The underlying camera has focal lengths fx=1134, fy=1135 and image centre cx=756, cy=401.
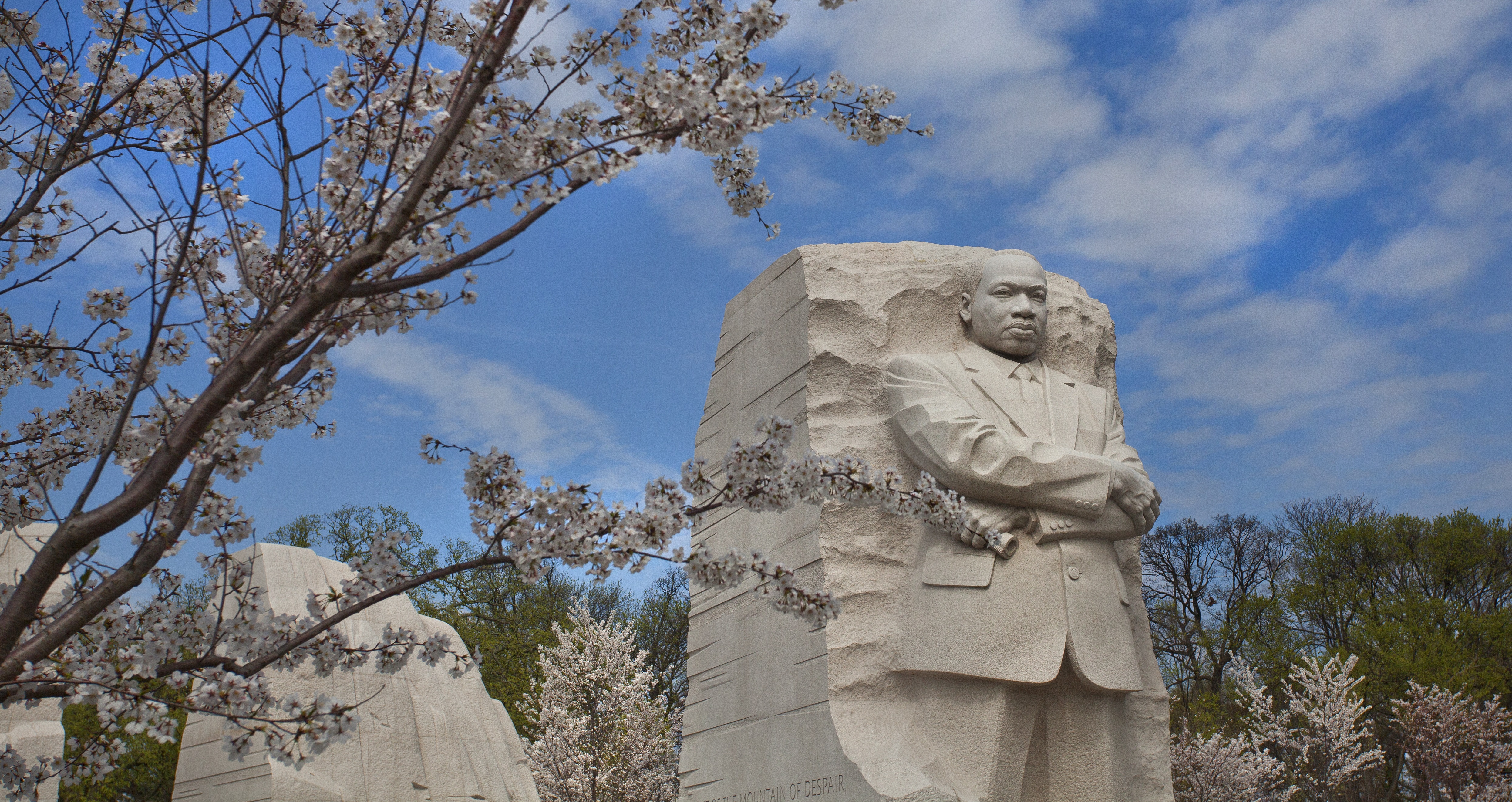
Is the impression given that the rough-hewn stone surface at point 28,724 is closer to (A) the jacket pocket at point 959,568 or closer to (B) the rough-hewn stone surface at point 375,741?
(B) the rough-hewn stone surface at point 375,741

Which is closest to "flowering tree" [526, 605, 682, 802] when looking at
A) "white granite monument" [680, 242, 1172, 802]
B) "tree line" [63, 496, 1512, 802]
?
"tree line" [63, 496, 1512, 802]

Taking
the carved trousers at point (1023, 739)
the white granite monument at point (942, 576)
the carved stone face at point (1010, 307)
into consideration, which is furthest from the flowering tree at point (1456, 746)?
the carved stone face at point (1010, 307)

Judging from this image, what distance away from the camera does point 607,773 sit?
12703 millimetres

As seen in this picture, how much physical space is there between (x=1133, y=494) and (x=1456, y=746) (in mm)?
10810

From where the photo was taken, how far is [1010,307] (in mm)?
5309

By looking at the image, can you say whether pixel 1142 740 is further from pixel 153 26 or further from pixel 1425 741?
pixel 1425 741

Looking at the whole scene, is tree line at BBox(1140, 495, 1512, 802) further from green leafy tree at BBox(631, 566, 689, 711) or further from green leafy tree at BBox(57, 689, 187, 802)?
green leafy tree at BBox(57, 689, 187, 802)

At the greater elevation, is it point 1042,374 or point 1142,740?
point 1042,374

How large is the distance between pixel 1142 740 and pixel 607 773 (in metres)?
8.65

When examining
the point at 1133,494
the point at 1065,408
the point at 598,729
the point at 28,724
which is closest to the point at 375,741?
the point at 28,724

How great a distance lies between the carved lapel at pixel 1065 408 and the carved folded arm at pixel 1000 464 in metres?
0.26

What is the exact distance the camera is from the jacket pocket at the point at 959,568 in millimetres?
4645

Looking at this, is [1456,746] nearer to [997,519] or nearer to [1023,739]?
[1023,739]

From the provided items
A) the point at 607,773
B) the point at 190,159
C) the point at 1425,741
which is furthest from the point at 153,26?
the point at 1425,741
